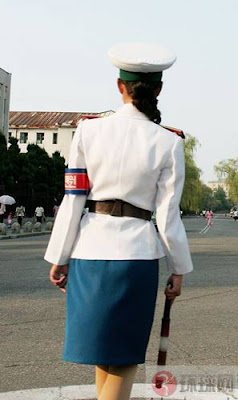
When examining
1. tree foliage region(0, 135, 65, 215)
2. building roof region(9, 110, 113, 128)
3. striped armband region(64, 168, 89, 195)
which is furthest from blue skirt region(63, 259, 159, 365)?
building roof region(9, 110, 113, 128)

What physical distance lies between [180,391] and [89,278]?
1.72 metres

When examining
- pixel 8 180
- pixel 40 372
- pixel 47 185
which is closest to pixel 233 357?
pixel 40 372

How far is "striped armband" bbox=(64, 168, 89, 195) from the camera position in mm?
3719

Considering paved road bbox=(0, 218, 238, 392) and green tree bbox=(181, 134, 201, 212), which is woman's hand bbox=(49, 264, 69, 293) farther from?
green tree bbox=(181, 134, 201, 212)

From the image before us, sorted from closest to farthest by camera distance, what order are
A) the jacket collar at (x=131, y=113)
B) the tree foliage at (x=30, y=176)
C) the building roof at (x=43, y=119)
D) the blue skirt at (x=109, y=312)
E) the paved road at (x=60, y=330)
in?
the blue skirt at (x=109, y=312) → the jacket collar at (x=131, y=113) → the paved road at (x=60, y=330) → the tree foliage at (x=30, y=176) → the building roof at (x=43, y=119)

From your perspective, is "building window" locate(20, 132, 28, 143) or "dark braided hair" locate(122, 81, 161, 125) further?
A: "building window" locate(20, 132, 28, 143)

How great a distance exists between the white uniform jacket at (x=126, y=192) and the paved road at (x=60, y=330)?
206 cm

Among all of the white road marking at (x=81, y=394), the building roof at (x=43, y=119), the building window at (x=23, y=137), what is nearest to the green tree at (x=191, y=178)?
the building roof at (x=43, y=119)

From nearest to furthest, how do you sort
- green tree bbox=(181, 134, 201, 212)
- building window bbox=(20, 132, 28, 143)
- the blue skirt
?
the blue skirt → green tree bbox=(181, 134, 201, 212) → building window bbox=(20, 132, 28, 143)

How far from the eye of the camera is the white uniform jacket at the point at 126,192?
365 centimetres

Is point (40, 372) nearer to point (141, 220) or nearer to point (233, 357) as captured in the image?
point (233, 357)

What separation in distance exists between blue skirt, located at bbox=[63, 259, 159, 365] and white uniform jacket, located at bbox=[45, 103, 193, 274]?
7 centimetres

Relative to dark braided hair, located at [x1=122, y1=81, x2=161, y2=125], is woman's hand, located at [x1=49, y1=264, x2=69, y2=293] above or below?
below

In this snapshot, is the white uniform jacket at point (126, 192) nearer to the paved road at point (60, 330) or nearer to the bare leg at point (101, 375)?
the bare leg at point (101, 375)
